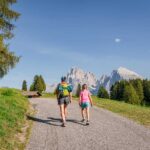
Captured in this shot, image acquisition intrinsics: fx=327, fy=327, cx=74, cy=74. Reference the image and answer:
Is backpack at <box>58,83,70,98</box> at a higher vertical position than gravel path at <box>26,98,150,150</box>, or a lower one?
higher

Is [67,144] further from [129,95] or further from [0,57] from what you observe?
[129,95]

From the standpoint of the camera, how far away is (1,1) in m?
32.4

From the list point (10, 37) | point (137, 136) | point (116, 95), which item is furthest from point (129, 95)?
point (137, 136)

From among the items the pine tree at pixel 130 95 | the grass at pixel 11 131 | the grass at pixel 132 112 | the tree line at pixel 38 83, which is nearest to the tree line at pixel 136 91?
the pine tree at pixel 130 95

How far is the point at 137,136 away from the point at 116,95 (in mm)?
131974

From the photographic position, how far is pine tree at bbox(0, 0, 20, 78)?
1220 inches

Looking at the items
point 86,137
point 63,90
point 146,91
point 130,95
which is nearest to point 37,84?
point 130,95

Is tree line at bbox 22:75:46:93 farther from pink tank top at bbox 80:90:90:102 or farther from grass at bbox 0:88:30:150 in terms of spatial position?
grass at bbox 0:88:30:150

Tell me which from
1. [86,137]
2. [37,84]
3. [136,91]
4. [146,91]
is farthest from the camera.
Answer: [146,91]

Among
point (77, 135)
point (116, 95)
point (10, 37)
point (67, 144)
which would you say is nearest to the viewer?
point (67, 144)

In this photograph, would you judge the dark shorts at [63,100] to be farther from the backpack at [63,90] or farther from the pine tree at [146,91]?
the pine tree at [146,91]

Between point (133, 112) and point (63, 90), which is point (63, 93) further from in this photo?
point (133, 112)

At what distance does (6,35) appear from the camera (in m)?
32.6

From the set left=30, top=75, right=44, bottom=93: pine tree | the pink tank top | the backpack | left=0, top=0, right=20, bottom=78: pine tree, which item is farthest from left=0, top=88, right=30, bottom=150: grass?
left=30, top=75, right=44, bottom=93: pine tree
